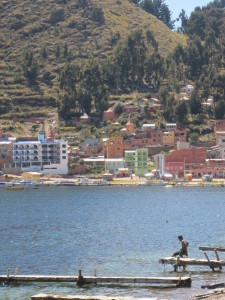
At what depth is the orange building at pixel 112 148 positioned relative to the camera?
17425 centimetres

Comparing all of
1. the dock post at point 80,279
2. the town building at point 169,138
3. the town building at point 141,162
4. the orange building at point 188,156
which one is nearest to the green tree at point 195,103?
the town building at point 169,138

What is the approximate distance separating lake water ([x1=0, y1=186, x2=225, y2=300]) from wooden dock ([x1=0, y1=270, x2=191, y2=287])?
1.80 feet

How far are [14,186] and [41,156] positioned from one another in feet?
42.2

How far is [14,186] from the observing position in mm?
164125

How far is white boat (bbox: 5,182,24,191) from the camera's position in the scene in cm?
16150

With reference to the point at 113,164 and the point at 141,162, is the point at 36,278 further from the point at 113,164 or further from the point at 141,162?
the point at 113,164

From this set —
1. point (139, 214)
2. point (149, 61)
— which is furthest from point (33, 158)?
point (139, 214)

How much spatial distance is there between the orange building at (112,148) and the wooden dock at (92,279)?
121970 mm

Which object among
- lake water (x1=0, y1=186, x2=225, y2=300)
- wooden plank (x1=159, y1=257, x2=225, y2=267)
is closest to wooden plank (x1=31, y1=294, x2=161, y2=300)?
lake water (x1=0, y1=186, x2=225, y2=300)

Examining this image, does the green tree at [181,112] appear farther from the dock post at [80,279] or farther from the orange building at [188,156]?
the dock post at [80,279]

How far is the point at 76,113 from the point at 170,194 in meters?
51.7

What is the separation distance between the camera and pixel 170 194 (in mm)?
145000

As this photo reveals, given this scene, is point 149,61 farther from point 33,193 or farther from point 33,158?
point 33,193

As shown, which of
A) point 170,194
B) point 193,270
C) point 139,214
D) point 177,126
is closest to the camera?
point 193,270
